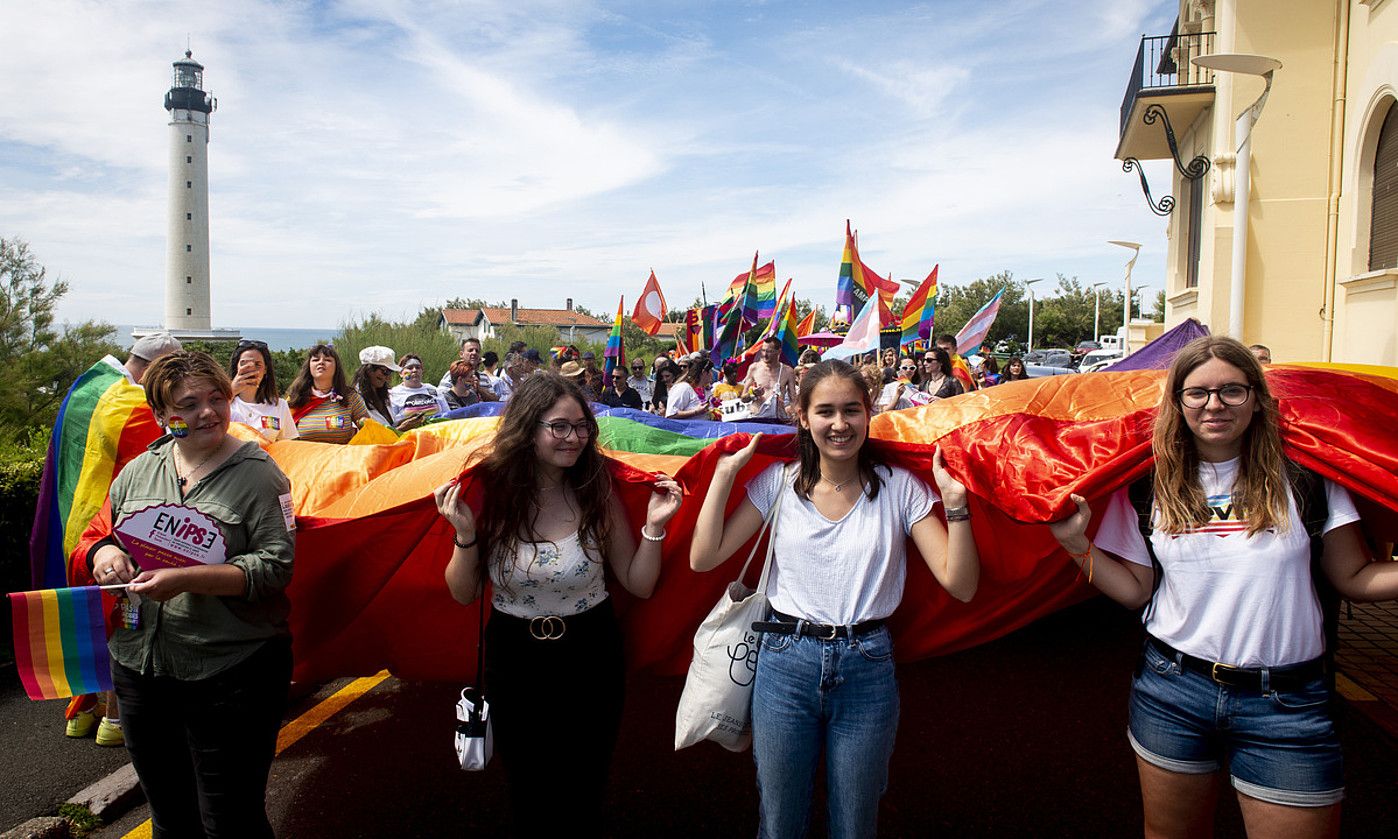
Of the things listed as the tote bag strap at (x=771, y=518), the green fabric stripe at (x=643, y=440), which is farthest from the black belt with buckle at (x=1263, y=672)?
the green fabric stripe at (x=643, y=440)

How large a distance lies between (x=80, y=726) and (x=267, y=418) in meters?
1.61

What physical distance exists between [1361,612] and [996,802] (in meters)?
4.13

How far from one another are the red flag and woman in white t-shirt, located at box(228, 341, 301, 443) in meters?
10.6

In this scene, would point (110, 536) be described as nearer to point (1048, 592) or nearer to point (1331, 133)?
point (1048, 592)

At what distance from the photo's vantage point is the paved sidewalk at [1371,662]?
430 cm

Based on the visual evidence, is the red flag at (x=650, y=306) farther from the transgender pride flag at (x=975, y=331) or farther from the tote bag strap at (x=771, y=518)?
the tote bag strap at (x=771, y=518)

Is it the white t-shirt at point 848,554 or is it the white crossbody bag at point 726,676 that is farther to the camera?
the white crossbody bag at point 726,676

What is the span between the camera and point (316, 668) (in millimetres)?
3359

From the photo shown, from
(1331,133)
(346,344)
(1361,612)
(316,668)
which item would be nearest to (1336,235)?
(1331,133)

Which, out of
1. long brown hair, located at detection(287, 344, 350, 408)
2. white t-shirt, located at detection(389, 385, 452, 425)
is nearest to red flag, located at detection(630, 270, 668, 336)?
white t-shirt, located at detection(389, 385, 452, 425)

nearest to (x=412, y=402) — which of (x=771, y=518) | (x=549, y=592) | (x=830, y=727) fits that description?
(x=549, y=592)

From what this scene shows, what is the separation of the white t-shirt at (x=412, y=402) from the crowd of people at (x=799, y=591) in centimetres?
421

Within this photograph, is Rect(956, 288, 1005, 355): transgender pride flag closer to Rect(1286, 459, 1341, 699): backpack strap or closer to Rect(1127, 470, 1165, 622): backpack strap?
Rect(1127, 470, 1165, 622): backpack strap

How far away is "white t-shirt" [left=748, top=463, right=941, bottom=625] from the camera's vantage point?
2.33 metres
